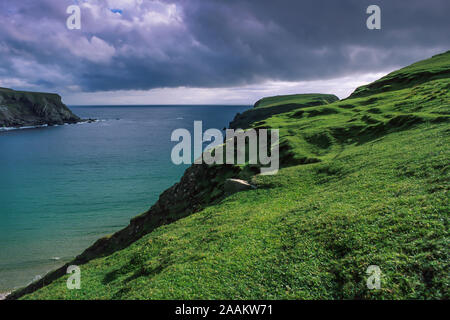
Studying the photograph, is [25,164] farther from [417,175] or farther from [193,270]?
[417,175]

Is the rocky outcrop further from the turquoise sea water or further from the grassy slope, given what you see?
the turquoise sea water

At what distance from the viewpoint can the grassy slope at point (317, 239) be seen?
33.7 feet

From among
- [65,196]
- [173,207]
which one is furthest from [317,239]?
[65,196]

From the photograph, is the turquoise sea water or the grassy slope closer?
the grassy slope

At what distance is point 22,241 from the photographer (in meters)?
44.2

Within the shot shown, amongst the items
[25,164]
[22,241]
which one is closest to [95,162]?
[25,164]

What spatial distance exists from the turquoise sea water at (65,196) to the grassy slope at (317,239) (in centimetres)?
2655

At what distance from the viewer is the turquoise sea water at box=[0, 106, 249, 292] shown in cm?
4119

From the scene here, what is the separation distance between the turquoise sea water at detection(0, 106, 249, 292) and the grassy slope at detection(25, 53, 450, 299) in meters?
26.6

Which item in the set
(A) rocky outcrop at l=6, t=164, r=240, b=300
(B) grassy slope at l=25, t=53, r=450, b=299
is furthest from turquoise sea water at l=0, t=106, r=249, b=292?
(B) grassy slope at l=25, t=53, r=450, b=299

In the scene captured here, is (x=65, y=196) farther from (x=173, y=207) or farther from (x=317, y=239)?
(x=317, y=239)

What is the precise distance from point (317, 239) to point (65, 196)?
228 ft
